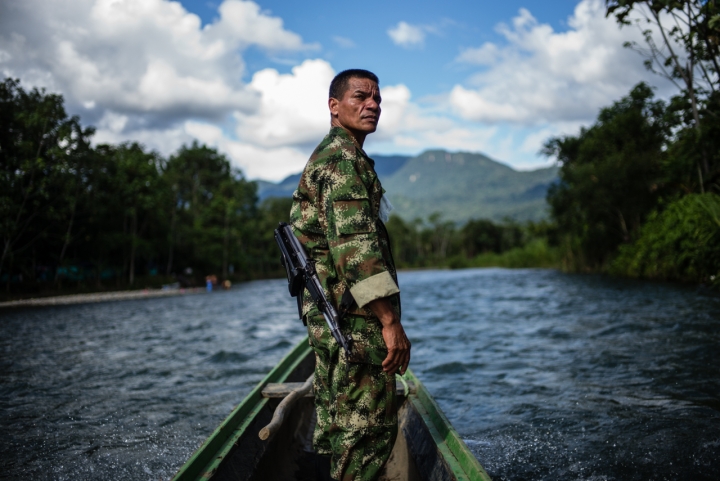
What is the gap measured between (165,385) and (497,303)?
13.4 meters

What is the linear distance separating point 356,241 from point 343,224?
9cm

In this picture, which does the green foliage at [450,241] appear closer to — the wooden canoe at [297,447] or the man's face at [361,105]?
the wooden canoe at [297,447]

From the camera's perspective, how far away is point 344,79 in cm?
237

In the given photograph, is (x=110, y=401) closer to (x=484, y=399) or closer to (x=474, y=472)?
(x=484, y=399)

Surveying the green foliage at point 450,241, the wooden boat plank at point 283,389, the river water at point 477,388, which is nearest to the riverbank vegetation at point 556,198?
the river water at point 477,388

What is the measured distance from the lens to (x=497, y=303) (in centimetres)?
1842

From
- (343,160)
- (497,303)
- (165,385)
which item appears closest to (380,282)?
(343,160)

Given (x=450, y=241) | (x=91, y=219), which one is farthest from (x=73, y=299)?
(x=450, y=241)

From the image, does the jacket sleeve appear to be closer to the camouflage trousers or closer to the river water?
the camouflage trousers

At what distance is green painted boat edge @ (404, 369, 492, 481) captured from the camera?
2531 mm

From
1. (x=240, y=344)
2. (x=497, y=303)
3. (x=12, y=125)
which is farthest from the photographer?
(x=12, y=125)

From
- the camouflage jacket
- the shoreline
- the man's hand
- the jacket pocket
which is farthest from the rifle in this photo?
the shoreline

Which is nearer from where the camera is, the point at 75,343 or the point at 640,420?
the point at 640,420

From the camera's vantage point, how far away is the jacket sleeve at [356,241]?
2037 mm
